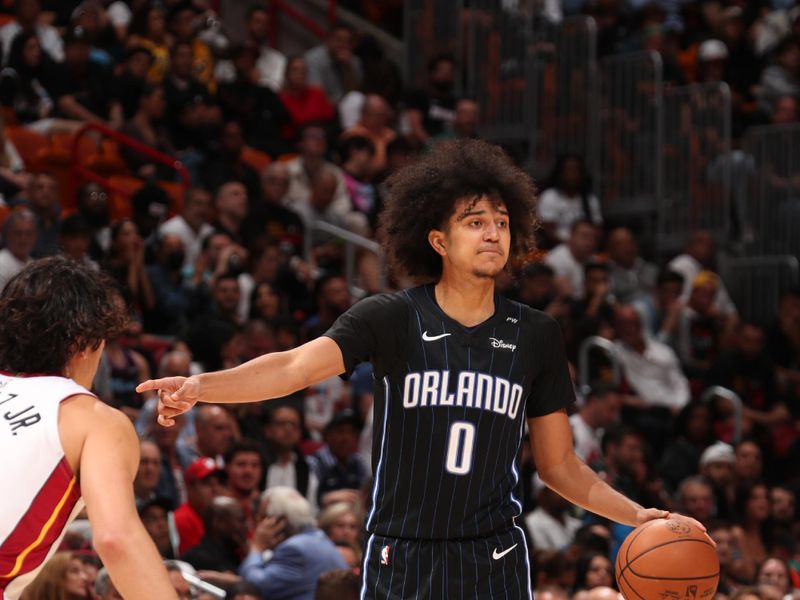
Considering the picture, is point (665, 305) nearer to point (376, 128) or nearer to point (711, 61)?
point (376, 128)

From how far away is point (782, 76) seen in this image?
1827 cm

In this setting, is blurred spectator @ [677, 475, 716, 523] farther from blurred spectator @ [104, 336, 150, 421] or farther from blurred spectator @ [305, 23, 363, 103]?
blurred spectator @ [305, 23, 363, 103]

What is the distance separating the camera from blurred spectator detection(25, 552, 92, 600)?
24.2 feet

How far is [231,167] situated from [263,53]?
2877mm

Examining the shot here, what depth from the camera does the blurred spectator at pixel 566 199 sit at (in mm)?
15469

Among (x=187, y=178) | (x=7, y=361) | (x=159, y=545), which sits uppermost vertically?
(x=187, y=178)

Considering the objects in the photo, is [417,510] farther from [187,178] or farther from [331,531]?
[187,178]

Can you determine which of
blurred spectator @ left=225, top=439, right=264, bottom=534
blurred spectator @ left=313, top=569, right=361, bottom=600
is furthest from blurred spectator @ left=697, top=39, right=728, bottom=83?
blurred spectator @ left=313, top=569, right=361, bottom=600

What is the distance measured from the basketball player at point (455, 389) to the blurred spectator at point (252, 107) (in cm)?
1024

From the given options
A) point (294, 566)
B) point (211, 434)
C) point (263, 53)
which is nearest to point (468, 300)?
point (294, 566)

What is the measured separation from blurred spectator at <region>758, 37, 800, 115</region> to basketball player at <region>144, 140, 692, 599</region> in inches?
529

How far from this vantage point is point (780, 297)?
15812 mm

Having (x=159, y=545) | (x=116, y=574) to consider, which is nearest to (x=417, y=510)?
(x=116, y=574)

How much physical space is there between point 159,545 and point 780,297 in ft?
29.7
